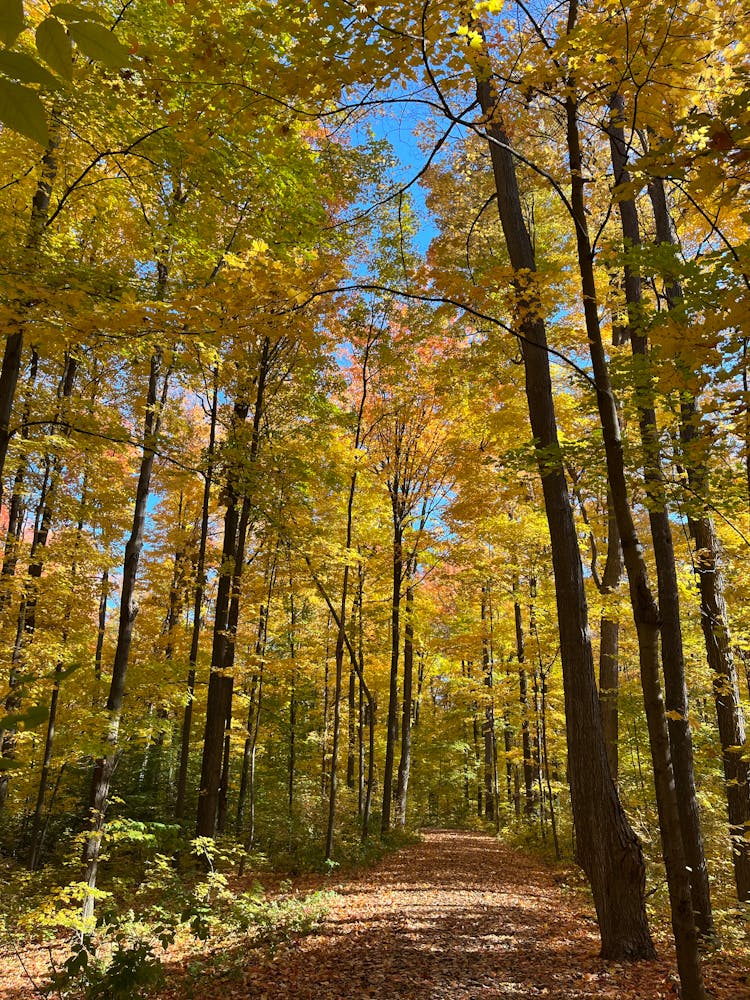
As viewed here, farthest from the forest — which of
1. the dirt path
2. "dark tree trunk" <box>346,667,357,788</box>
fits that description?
"dark tree trunk" <box>346,667,357,788</box>

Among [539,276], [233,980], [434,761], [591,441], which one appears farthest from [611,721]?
[434,761]

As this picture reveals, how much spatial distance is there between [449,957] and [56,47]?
6.83 meters

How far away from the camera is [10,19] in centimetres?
83

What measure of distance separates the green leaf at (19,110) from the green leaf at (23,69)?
2 centimetres

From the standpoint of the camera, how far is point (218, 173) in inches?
211

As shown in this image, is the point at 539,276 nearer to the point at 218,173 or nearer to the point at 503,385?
the point at 218,173

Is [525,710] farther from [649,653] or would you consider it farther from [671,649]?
[649,653]

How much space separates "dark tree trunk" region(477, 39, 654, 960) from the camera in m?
4.80

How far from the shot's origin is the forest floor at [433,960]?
4.48 metres

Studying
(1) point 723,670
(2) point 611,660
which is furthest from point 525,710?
(1) point 723,670

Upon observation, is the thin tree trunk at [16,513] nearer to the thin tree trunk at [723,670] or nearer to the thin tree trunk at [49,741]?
the thin tree trunk at [49,741]

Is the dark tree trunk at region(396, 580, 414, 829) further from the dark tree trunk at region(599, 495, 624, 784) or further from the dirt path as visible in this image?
the dirt path

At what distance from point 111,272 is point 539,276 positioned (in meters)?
3.64

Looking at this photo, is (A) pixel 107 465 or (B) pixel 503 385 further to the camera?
(A) pixel 107 465
